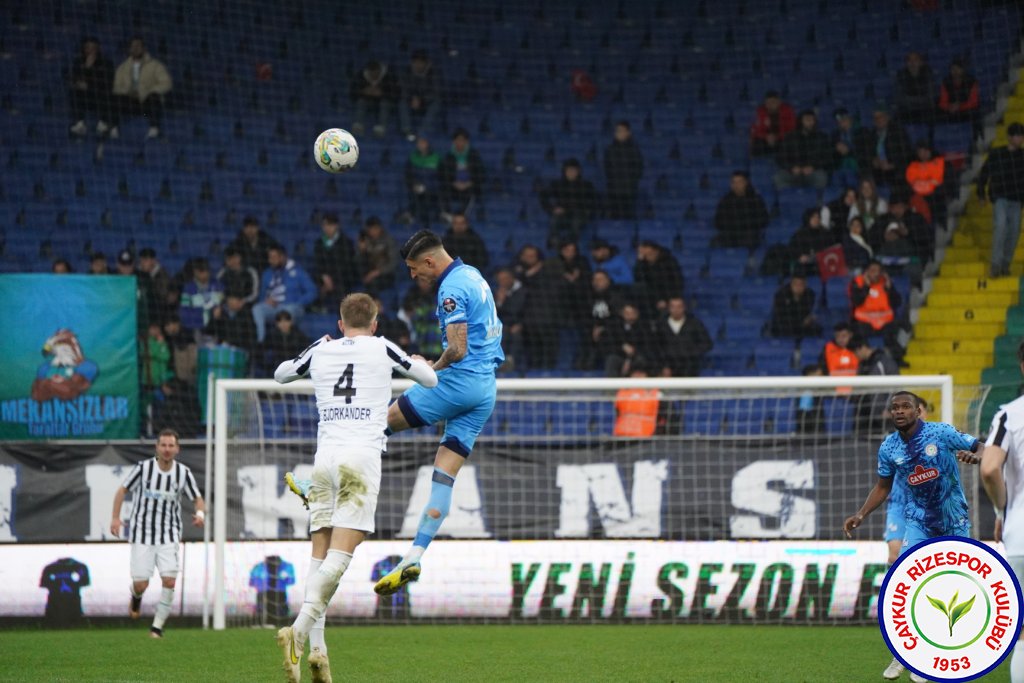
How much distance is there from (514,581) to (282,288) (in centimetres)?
628

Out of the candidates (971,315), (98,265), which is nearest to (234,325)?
(98,265)

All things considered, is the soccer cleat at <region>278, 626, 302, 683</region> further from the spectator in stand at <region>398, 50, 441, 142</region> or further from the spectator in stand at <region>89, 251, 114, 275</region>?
the spectator in stand at <region>398, 50, 441, 142</region>

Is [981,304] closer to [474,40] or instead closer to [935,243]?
[935,243]

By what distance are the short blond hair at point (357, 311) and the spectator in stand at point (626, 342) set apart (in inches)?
363

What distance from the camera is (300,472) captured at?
14641mm

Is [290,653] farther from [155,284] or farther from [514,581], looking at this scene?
[155,284]

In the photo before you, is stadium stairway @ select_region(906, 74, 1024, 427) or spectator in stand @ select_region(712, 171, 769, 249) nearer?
stadium stairway @ select_region(906, 74, 1024, 427)

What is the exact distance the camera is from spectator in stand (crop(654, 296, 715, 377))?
18.3 meters

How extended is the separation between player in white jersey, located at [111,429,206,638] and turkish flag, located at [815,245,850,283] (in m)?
9.73

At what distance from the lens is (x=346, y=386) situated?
27.9ft

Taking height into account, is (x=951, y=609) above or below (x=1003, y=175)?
below

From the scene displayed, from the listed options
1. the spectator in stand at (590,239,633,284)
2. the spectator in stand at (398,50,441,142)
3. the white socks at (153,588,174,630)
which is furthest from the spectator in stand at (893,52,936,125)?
the white socks at (153,588,174,630)

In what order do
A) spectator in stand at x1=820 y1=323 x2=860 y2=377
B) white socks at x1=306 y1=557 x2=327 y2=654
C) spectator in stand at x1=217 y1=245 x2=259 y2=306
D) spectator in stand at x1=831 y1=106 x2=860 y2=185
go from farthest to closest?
1. spectator in stand at x1=831 y1=106 x2=860 y2=185
2. spectator in stand at x1=217 y1=245 x2=259 y2=306
3. spectator in stand at x1=820 y1=323 x2=860 y2=377
4. white socks at x1=306 y1=557 x2=327 y2=654

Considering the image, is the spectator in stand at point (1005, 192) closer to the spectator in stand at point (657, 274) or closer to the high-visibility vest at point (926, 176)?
the high-visibility vest at point (926, 176)
